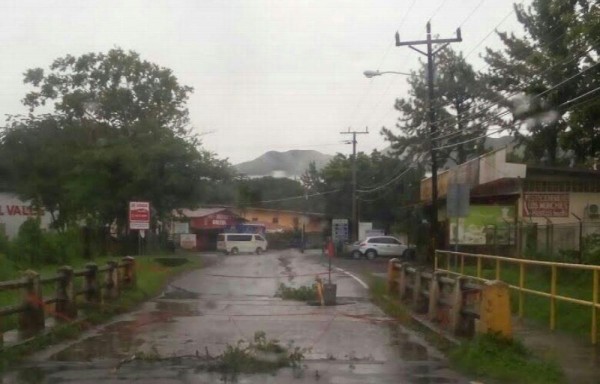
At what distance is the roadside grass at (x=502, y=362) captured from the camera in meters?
10.9

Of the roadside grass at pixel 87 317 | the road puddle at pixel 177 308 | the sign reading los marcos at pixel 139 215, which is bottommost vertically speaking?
the road puddle at pixel 177 308

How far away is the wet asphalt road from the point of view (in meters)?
11.2

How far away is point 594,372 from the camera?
444 inches

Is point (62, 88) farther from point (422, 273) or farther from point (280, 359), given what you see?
point (280, 359)

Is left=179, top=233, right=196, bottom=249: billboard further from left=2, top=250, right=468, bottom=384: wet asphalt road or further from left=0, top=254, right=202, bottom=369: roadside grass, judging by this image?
left=2, top=250, right=468, bottom=384: wet asphalt road

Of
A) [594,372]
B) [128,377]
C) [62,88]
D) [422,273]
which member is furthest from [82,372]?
[62,88]

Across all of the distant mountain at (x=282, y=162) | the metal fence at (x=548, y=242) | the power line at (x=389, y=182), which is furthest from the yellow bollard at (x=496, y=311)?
the power line at (x=389, y=182)

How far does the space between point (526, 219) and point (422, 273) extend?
1984cm

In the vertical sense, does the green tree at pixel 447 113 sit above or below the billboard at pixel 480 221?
above

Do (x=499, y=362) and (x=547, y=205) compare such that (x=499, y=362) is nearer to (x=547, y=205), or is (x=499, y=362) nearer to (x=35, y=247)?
(x=35, y=247)

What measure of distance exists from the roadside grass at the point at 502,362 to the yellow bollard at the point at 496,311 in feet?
0.45

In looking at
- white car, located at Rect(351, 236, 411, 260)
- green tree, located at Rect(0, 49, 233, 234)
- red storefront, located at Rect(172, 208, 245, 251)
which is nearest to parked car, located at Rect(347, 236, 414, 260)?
white car, located at Rect(351, 236, 411, 260)

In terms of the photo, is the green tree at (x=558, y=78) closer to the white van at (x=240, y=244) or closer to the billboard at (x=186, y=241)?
the white van at (x=240, y=244)

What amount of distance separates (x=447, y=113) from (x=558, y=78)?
2860cm
